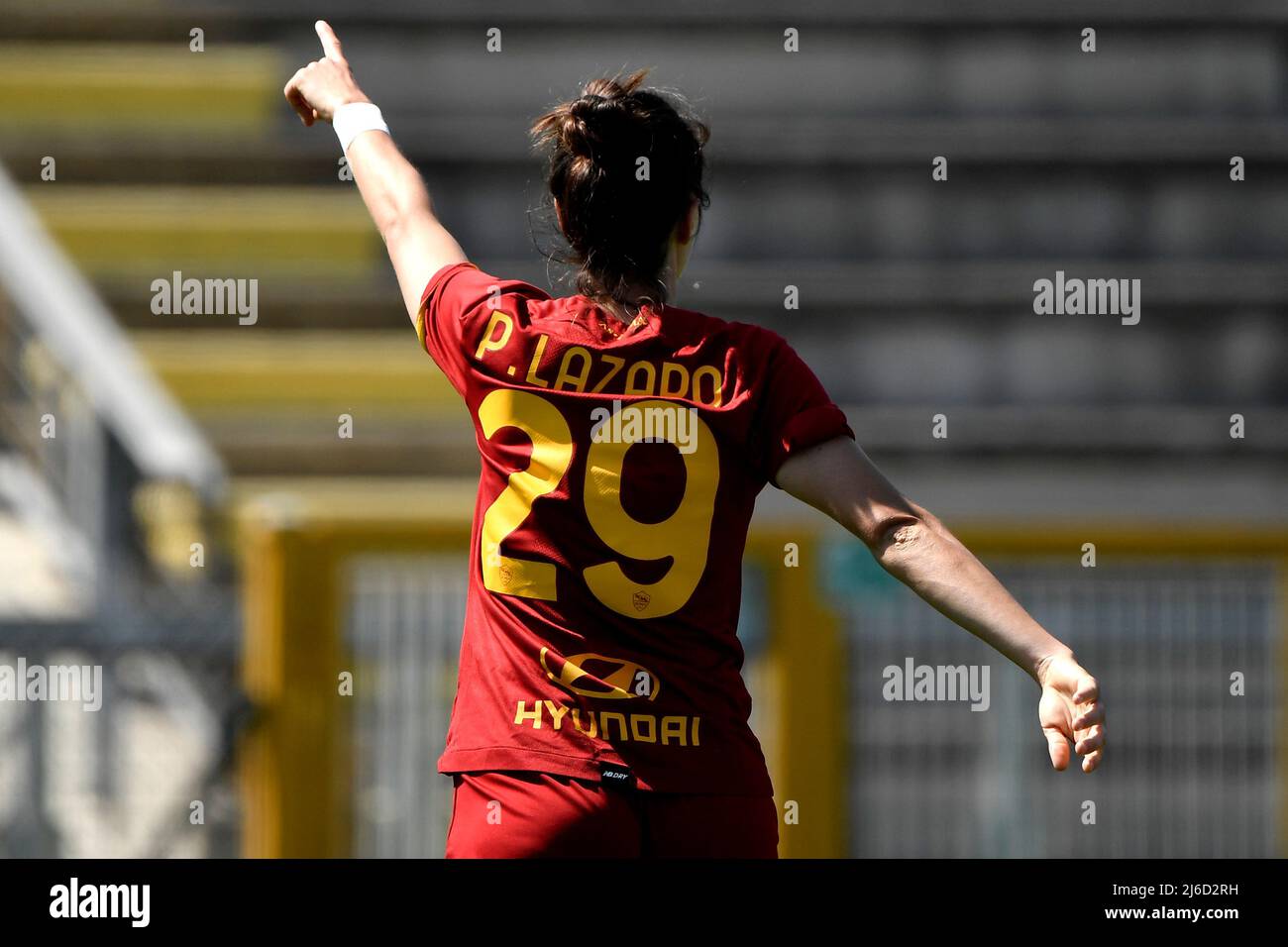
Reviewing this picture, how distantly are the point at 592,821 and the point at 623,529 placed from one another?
0.27 meters

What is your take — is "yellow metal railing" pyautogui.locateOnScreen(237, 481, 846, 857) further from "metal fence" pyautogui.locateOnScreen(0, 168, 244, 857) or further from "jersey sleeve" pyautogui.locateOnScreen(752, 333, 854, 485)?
"jersey sleeve" pyautogui.locateOnScreen(752, 333, 854, 485)

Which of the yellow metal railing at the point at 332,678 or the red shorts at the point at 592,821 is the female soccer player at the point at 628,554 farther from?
the yellow metal railing at the point at 332,678

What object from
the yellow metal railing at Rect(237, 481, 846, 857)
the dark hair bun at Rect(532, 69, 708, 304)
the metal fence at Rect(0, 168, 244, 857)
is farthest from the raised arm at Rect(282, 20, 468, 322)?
the metal fence at Rect(0, 168, 244, 857)

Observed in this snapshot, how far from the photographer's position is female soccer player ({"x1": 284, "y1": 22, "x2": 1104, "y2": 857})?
1.59 metres

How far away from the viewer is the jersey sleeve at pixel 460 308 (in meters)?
1.65

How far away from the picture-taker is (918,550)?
1.60m

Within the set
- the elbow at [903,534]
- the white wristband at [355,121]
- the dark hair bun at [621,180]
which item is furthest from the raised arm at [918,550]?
the white wristband at [355,121]

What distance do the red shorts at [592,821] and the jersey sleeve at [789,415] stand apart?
12.7 inches

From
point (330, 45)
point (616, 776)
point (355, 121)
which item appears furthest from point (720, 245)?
point (616, 776)

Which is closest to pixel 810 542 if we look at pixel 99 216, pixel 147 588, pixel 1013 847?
pixel 1013 847

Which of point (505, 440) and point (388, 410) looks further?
point (388, 410)
